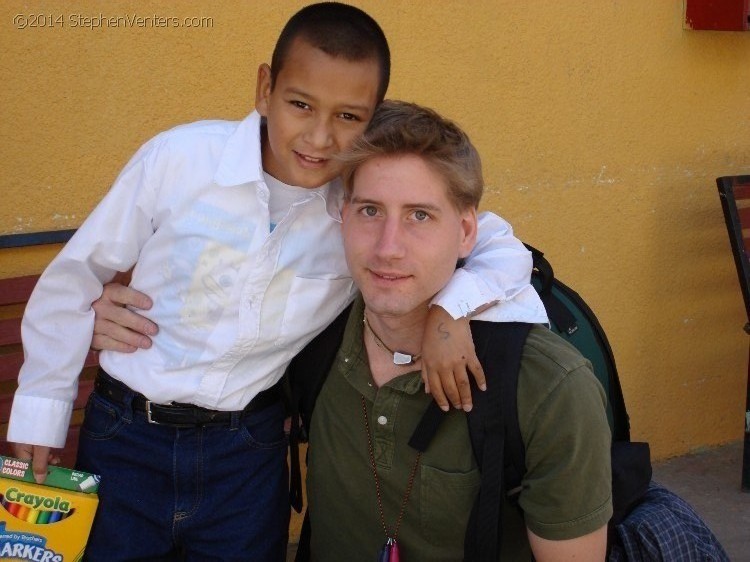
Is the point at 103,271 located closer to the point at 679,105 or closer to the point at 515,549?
the point at 515,549

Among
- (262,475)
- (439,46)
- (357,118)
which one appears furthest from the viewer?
(439,46)

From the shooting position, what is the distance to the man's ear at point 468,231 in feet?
7.12

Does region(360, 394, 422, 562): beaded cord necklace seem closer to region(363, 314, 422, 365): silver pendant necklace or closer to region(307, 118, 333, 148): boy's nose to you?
region(363, 314, 422, 365): silver pendant necklace

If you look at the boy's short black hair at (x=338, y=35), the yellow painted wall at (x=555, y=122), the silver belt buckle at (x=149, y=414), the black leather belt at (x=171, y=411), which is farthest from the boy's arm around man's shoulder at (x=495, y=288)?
the yellow painted wall at (x=555, y=122)

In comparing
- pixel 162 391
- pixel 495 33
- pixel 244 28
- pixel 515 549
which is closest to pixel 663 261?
pixel 495 33

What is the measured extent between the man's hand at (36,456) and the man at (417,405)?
0.57 meters

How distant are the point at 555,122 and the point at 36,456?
2381 millimetres

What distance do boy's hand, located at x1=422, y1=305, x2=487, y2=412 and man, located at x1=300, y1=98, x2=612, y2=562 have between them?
6cm

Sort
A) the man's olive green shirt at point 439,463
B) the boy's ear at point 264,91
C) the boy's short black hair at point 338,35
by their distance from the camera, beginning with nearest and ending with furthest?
the man's olive green shirt at point 439,463, the boy's short black hair at point 338,35, the boy's ear at point 264,91

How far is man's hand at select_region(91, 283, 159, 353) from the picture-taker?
7.25ft

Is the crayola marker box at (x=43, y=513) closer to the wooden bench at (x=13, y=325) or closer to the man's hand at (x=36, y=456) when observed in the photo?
the man's hand at (x=36, y=456)

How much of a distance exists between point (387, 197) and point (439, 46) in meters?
1.60

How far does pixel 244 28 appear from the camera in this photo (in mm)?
3162

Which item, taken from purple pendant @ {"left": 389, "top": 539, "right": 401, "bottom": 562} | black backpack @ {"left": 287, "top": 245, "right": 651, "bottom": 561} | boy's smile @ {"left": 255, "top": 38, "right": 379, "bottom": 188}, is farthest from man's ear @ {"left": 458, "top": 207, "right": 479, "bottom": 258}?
purple pendant @ {"left": 389, "top": 539, "right": 401, "bottom": 562}
